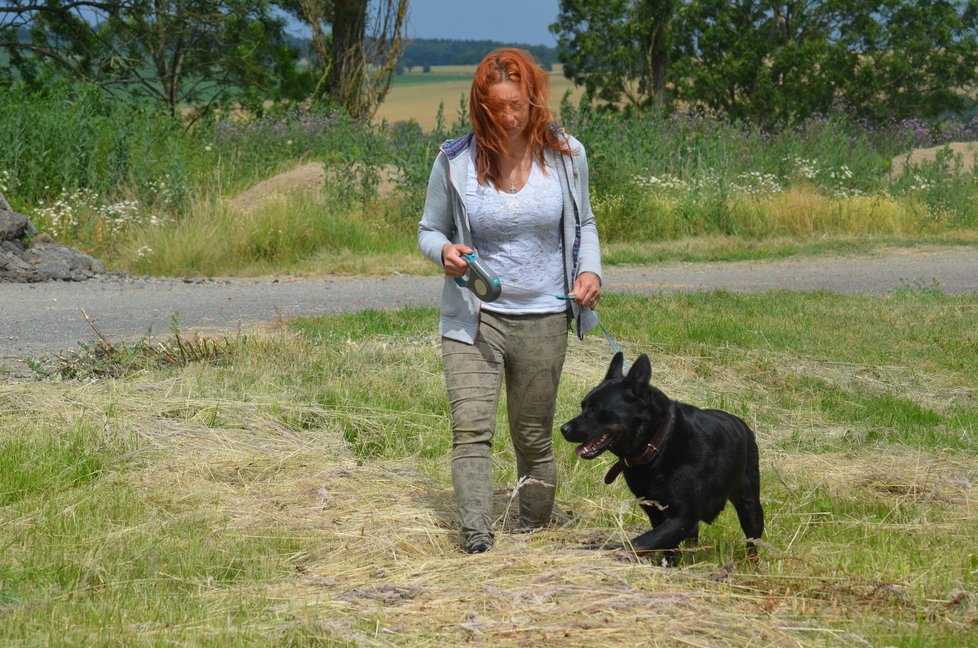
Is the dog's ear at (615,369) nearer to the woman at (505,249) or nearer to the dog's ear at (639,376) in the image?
the dog's ear at (639,376)

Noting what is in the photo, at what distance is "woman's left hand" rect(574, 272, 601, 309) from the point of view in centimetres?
454

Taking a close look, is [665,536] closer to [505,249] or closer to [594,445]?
[594,445]

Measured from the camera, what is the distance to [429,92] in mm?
76312

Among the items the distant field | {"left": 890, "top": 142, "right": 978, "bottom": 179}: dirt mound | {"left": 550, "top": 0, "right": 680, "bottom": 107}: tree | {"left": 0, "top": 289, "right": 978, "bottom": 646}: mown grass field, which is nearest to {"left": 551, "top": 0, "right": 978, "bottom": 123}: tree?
{"left": 550, "top": 0, "right": 680, "bottom": 107}: tree

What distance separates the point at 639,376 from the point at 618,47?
34601 mm

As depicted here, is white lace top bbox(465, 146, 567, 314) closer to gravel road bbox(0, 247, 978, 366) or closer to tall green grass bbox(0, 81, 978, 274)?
gravel road bbox(0, 247, 978, 366)

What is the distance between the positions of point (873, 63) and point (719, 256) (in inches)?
996

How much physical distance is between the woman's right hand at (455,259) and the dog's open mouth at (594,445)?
0.78 meters

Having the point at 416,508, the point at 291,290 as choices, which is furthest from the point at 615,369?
the point at 291,290

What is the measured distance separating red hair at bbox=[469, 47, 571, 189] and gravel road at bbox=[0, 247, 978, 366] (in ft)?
15.2

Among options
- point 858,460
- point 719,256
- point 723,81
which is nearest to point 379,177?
point 719,256

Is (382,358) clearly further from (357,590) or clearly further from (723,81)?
(723,81)

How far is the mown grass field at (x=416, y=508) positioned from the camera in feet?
12.1

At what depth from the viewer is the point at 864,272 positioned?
42.8 ft
